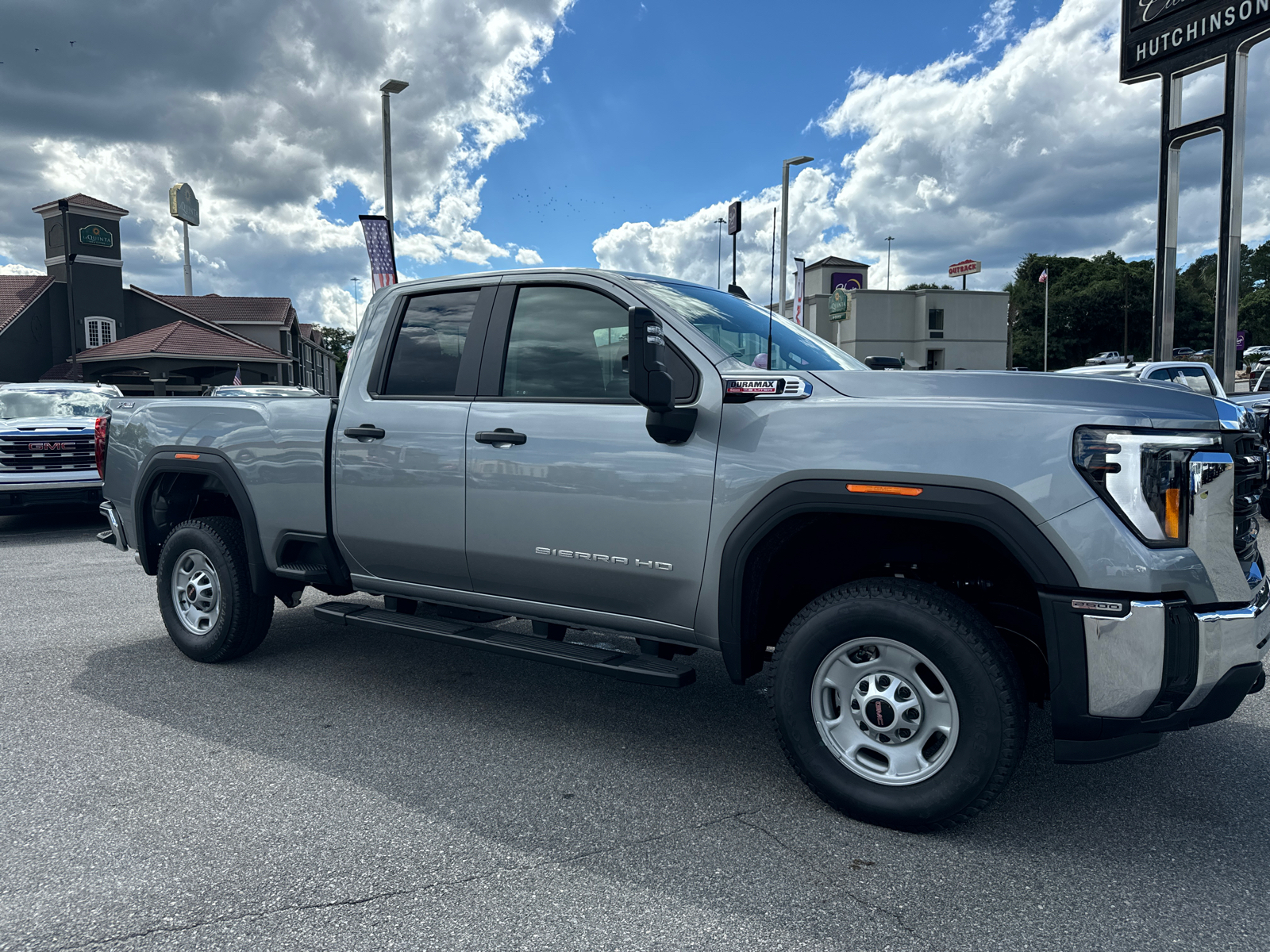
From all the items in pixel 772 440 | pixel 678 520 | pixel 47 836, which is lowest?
pixel 47 836

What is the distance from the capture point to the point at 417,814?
3.38 m

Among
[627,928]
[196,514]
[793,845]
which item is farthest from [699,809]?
[196,514]

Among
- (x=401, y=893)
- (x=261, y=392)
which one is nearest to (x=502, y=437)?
(x=401, y=893)

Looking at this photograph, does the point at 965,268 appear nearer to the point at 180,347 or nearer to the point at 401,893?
the point at 180,347

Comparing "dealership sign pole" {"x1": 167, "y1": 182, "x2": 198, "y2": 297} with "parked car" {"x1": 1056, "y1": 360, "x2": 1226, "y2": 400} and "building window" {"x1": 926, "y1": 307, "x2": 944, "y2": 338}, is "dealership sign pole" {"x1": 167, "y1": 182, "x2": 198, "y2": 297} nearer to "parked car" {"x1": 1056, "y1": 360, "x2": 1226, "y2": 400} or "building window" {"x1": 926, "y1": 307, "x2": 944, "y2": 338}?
"building window" {"x1": 926, "y1": 307, "x2": 944, "y2": 338}

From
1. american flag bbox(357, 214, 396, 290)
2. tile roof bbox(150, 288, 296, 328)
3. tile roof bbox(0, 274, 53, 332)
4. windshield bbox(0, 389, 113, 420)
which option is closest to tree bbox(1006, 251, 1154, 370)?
tile roof bbox(150, 288, 296, 328)

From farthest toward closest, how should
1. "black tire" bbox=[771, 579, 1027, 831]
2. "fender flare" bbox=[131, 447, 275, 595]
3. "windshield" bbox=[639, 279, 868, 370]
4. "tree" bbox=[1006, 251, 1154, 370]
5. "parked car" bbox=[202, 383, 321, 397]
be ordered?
A: 1. "tree" bbox=[1006, 251, 1154, 370]
2. "parked car" bbox=[202, 383, 321, 397]
3. "fender flare" bbox=[131, 447, 275, 595]
4. "windshield" bbox=[639, 279, 868, 370]
5. "black tire" bbox=[771, 579, 1027, 831]

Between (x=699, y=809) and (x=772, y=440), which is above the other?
(x=772, y=440)

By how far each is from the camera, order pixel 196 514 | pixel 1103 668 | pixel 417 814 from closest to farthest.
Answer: pixel 1103 668, pixel 417 814, pixel 196 514

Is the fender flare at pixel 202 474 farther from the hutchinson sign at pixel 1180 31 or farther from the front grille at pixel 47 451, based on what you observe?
the hutchinson sign at pixel 1180 31

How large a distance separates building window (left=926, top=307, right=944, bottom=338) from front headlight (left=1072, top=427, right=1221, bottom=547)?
6450cm

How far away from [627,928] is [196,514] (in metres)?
4.32

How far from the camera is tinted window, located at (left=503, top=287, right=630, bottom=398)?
3.97m

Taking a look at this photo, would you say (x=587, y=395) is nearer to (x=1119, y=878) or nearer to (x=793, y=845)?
(x=793, y=845)
